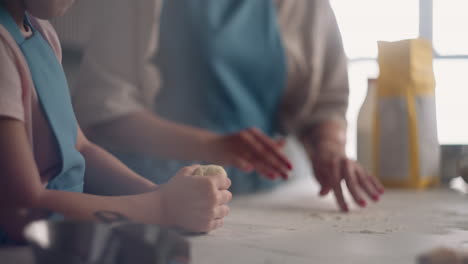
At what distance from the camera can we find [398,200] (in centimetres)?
63

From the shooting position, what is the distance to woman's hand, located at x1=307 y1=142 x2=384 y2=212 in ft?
1.79

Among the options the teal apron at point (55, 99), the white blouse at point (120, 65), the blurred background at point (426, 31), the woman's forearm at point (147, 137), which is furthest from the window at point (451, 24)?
the teal apron at point (55, 99)

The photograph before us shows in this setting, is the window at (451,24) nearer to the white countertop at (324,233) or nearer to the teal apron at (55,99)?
the white countertop at (324,233)

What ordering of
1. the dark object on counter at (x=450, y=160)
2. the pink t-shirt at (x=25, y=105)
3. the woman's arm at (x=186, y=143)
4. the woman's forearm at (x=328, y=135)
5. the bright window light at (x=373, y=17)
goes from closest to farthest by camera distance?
1. the pink t-shirt at (x=25, y=105)
2. the woman's arm at (x=186, y=143)
3. the bright window light at (x=373, y=17)
4. the woman's forearm at (x=328, y=135)
5. the dark object on counter at (x=450, y=160)

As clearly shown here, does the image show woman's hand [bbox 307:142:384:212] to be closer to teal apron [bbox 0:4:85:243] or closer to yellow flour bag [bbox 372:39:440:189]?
yellow flour bag [bbox 372:39:440:189]

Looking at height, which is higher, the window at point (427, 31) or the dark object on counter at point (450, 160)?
the window at point (427, 31)

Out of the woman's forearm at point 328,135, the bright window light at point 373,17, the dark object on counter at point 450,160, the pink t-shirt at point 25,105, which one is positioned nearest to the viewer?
the pink t-shirt at point 25,105

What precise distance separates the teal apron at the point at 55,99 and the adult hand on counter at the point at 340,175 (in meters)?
0.34

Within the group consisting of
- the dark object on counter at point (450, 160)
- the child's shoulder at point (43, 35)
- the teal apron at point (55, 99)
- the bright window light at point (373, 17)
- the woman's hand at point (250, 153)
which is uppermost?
the child's shoulder at point (43, 35)

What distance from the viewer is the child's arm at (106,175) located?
0.87ft

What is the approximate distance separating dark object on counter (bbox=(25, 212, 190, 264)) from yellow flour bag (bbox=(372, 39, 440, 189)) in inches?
20.3

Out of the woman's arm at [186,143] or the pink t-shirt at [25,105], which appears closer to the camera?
the pink t-shirt at [25,105]

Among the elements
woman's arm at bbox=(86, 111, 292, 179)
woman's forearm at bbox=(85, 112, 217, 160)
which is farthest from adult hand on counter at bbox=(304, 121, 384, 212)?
woman's forearm at bbox=(85, 112, 217, 160)

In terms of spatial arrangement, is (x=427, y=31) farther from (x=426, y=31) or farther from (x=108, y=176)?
(x=108, y=176)
